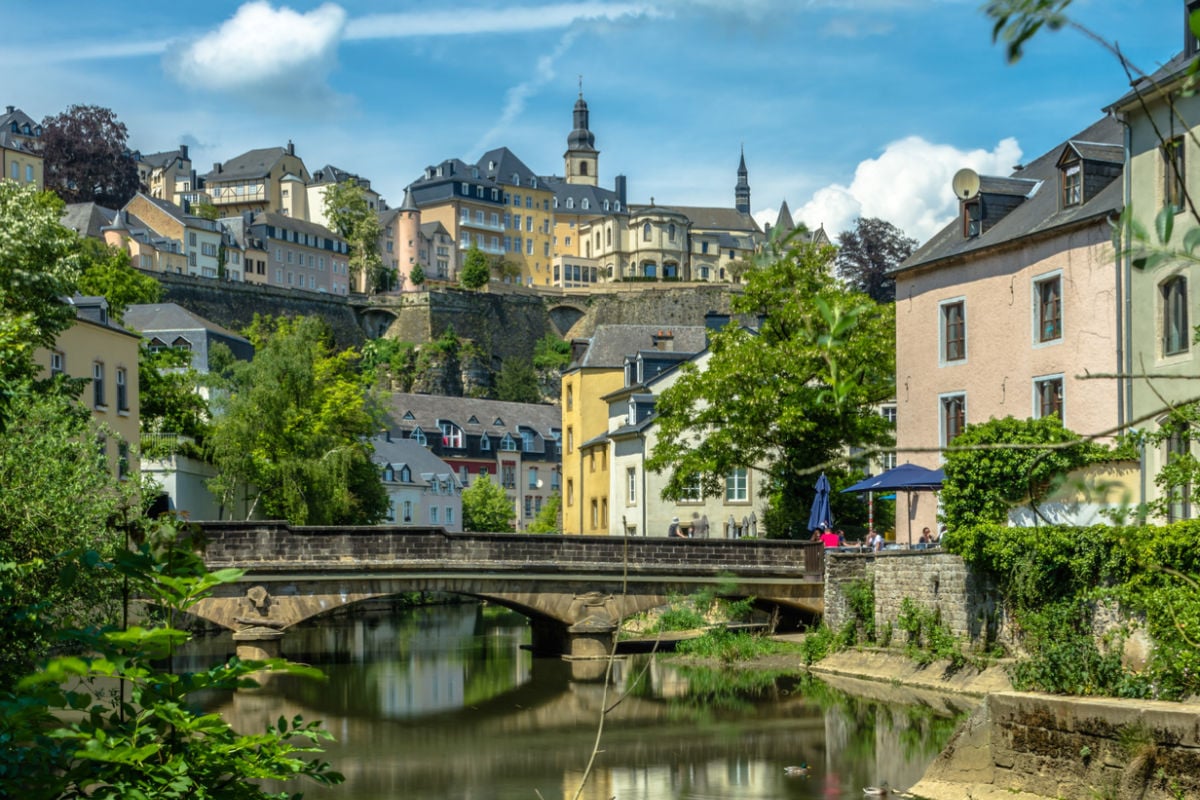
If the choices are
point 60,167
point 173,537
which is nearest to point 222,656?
point 173,537

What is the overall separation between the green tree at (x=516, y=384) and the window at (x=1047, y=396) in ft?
253

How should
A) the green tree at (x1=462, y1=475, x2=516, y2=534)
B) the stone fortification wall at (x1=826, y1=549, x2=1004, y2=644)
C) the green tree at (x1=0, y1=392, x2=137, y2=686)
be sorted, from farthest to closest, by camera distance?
the green tree at (x1=462, y1=475, x2=516, y2=534) → the stone fortification wall at (x1=826, y1=549, x2=1004, y2=644) → the green tree at (x1=0, y1=392, x2=137, y2=686)

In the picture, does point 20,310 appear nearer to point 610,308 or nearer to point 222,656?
point 222,656

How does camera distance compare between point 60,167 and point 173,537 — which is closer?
point 173,537

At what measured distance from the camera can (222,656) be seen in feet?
115

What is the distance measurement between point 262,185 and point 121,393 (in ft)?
319

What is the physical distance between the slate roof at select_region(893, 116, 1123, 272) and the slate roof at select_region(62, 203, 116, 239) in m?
71.4

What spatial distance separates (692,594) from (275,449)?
1682cm

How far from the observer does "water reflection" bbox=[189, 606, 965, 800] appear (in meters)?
Result: 19.7

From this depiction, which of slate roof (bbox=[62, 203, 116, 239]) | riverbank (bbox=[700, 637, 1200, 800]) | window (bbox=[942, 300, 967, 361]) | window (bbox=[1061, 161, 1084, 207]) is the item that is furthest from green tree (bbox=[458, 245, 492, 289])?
riverbank (bbox=[700, 637, 1200, 800])

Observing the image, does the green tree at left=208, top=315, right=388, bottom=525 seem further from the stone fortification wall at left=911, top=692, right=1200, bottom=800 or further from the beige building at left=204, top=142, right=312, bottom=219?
the beige building at left=204, top=142, right=312, bottom=219

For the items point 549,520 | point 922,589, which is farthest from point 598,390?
point 922,589

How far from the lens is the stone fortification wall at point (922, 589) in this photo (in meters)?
26.1

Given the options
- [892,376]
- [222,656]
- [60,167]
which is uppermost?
[60,167]
